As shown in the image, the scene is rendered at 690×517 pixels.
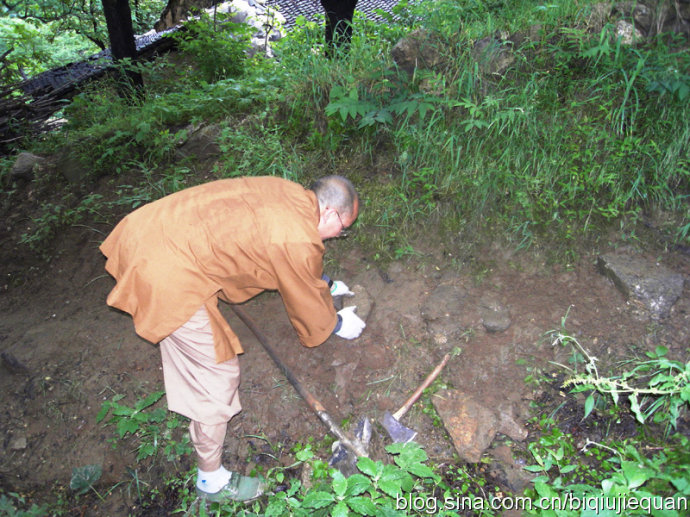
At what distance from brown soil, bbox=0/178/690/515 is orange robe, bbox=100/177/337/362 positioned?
699mm

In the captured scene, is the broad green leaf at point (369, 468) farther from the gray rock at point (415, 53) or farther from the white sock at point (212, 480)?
the gray rock at point (415, 53)

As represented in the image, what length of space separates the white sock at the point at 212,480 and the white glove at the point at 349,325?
0.94 metres

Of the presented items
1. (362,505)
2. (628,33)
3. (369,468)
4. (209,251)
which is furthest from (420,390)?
(628,33)

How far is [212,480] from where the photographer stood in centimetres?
216

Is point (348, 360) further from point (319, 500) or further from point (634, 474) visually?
point (634, 474)

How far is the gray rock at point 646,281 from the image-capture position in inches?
98.2

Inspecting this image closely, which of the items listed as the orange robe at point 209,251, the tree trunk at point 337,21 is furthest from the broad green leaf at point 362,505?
the tree trunk at point 337,21

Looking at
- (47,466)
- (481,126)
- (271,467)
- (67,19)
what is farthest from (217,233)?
(67,19)

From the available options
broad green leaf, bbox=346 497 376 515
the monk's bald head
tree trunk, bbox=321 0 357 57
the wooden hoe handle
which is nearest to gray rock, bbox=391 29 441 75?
tree trunk, bbox=321 0 357 57

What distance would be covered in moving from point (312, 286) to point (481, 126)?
1.72 m

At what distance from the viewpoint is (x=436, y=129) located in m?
3.18

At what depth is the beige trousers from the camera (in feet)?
6.70

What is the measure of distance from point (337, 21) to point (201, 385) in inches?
135

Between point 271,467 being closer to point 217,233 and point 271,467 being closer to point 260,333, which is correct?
point 260,333
